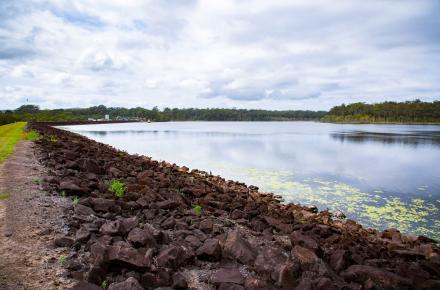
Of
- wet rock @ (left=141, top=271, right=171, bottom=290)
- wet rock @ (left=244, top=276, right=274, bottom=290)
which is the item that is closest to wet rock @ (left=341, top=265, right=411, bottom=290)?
wet rock @ (left=244, top=276, right=274, bottom=290)

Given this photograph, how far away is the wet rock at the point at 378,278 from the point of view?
6.38 meters

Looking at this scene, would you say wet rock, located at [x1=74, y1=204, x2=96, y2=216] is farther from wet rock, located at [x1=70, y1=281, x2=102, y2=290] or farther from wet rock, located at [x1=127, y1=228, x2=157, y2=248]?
wet rock, located at [x1=70, y1=281, x2=102, y2=290]

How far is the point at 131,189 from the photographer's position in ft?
36.2

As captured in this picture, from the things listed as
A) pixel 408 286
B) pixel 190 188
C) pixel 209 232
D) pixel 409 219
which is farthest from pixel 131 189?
pixel 409 219

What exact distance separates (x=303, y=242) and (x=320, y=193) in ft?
35.5

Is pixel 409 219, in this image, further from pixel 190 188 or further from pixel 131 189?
pixel 131 189

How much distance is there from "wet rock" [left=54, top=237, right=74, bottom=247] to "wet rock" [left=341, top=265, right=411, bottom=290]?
4969 millimetres

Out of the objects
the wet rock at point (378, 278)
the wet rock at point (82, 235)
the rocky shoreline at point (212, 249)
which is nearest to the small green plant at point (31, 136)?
the rocky shoreline at point (212, 249)

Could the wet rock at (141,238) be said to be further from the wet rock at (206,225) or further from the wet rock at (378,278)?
the wet rock at (378,278)

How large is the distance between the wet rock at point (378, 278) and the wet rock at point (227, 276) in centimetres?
→ 221

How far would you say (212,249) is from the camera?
650cm

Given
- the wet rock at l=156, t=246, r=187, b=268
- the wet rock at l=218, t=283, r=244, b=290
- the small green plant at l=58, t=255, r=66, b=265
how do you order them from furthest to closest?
the wet rock at l=156, t=246, r=187, b=268, the small green plant at l=58, t=255, r=66, b=265, the wet rock at l=218, t=283, r=244, b=290

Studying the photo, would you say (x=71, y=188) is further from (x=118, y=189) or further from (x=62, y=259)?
(x=62, y=259)

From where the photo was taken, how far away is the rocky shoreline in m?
5.47
